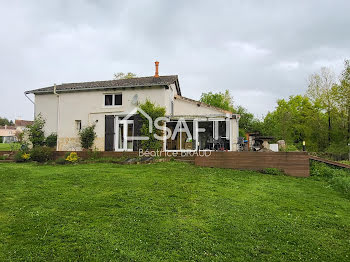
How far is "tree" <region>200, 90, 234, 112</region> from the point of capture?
33.9m

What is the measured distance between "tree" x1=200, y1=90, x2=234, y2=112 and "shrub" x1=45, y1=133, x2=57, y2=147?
71.5 feet

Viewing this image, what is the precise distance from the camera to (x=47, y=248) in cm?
397

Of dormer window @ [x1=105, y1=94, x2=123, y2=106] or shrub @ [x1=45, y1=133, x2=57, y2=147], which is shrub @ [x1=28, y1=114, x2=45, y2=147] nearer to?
shrub @ [x1=45, y1=133, x2=57, y2=147]

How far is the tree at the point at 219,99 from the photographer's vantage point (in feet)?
111

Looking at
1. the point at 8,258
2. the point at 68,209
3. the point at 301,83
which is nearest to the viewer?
the point at 8,258

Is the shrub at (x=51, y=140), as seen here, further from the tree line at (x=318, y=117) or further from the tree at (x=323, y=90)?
the tree at (x=323, y=90)

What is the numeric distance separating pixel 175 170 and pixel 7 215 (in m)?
6.23

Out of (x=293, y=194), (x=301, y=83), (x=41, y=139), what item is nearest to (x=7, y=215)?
(x=293, y=194)

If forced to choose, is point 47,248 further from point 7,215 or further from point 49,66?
point 49,66

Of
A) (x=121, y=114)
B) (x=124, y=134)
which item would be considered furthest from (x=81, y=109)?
(x=124, y=134)

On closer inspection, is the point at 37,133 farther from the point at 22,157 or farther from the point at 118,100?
the point at 118,100

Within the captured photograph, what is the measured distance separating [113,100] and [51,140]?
17.0ft

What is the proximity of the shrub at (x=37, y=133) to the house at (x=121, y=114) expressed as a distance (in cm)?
103

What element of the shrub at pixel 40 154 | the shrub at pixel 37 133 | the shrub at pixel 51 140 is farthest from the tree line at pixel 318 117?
the shrub at pixel 37 133
